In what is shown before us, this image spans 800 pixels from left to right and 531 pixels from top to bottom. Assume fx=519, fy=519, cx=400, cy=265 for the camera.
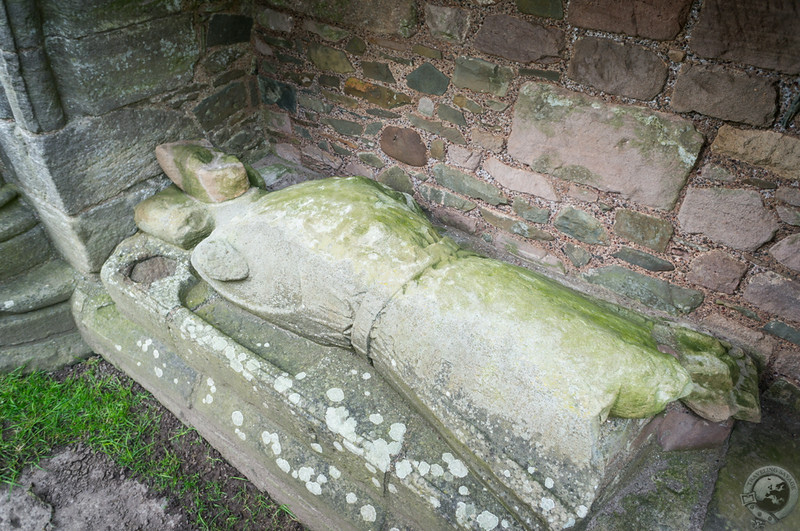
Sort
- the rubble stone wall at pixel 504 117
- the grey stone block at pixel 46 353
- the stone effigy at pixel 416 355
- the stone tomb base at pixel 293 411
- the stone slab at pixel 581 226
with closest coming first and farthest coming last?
1. the stone effigy at pixel 416 355
2. the stone tomb base at pixel 293 411
3. the rubble stone wall at pixel 504 117
4. the stone slab at pixel 581 226
5. the grey stone block at pixel 46 353

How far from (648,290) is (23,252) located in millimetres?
3104

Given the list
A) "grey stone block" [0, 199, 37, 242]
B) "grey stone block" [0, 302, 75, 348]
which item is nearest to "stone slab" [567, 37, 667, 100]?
"grey stone block" [0, 199, 37, 242]

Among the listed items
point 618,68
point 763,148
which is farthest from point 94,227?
point 763,148

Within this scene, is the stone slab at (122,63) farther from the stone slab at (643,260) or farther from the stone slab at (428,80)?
the stone slab at (643,260)

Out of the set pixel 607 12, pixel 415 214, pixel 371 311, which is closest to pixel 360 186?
pixel 415 214

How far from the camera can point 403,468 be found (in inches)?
72.6

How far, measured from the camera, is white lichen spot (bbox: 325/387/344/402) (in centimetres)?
204

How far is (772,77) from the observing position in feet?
5.75

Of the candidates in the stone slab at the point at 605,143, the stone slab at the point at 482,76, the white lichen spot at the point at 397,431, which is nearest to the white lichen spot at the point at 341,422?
the white lichen spot at the point at 397,431

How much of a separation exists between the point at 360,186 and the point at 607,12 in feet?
3.96

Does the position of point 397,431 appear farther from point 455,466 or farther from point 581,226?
point 581,226

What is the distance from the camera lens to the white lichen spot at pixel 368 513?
1970 mm

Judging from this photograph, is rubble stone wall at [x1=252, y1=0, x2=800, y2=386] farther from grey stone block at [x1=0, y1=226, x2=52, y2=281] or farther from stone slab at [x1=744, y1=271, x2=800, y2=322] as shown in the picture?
grey stone block at [x1=0, y1=226, x2=52, y2=281]

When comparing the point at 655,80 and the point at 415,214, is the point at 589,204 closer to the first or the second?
the point at 655,80
